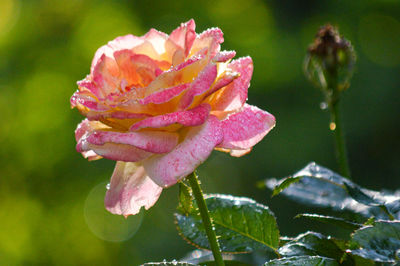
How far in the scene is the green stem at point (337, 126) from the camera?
Answer: 49 cm

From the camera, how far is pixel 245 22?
3871 millimetres

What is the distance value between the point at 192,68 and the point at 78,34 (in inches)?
144

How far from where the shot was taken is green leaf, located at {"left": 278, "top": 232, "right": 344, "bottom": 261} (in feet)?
1.13

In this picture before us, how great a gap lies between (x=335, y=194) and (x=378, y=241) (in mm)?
145

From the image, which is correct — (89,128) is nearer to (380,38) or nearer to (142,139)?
(142,139)

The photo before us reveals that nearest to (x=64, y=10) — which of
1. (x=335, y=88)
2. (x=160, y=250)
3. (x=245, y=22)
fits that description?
(x=245, y=22)

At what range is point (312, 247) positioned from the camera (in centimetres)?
35

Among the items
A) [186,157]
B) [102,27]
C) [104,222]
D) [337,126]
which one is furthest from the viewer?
[102,27]

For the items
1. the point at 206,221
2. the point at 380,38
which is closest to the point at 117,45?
the point at 206,221

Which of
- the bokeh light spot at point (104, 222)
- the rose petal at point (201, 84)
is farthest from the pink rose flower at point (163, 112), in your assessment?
the bokeh light spot at point (104, 222)

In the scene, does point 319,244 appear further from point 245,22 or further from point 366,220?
point 245,22

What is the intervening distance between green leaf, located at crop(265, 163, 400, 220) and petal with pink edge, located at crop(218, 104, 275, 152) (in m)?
0.05

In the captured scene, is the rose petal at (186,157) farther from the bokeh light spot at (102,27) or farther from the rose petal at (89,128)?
the bokeh light spot at (102,27)

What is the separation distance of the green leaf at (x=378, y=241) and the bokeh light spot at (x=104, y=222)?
3.21m
